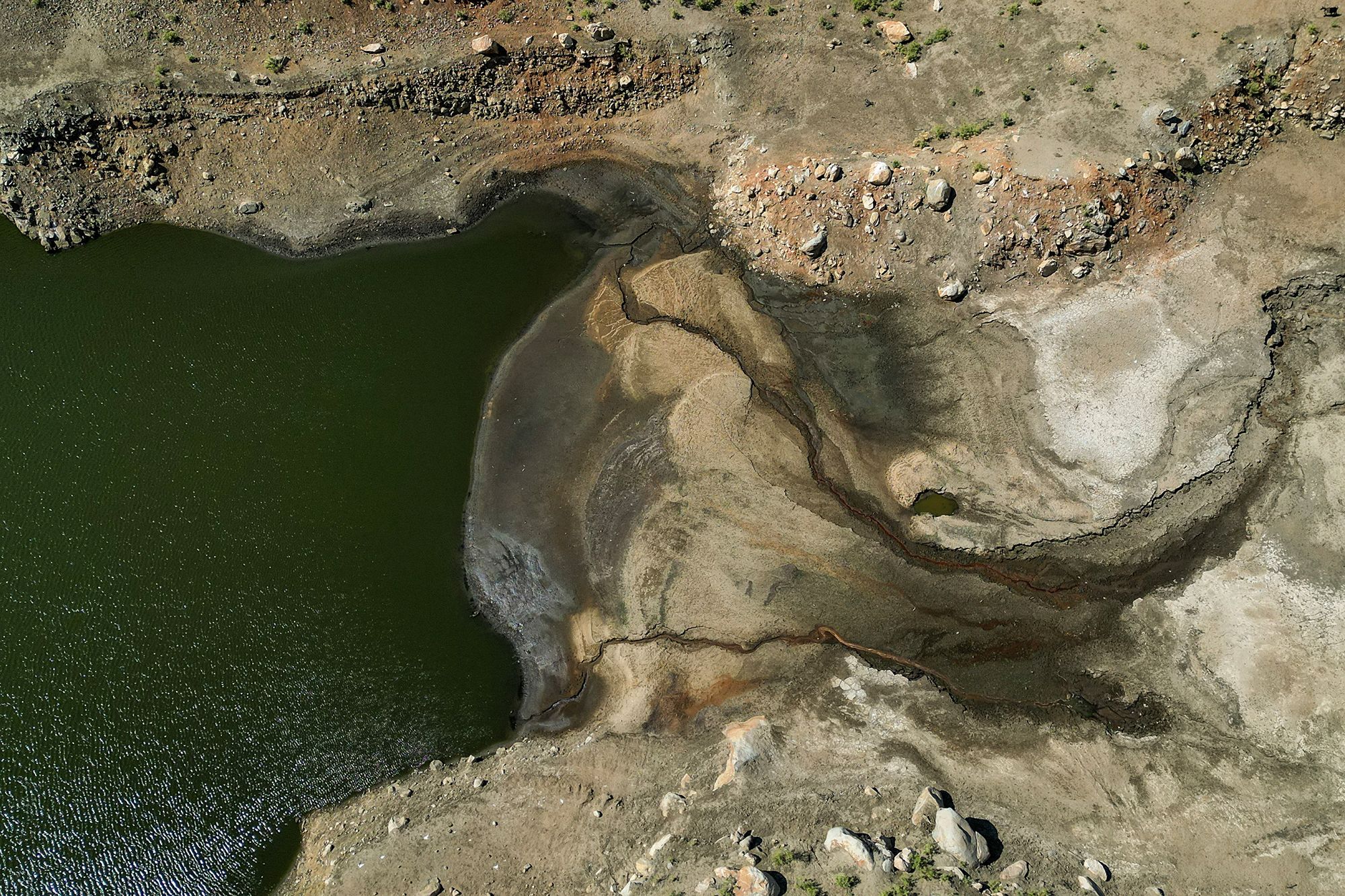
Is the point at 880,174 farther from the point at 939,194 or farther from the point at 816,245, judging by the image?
the point at 816,245

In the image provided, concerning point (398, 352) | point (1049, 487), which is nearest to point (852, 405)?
point (1049, 487)

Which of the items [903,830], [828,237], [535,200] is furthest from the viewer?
[535,200]

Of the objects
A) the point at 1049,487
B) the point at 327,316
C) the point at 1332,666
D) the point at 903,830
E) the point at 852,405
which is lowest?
the point at 903,830

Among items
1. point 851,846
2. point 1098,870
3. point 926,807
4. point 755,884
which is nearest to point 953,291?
point 926,807

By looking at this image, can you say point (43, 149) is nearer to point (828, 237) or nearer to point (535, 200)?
point (535, 200)

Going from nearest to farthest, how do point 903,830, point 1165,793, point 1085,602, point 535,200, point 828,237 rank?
point 903,830 → point 1165,793 → point 1085,602 → point 828,237 → point 535,200

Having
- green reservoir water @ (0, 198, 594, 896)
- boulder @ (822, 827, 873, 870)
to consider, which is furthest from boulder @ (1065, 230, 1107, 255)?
boulder @ (822, 827, 873, 870)
